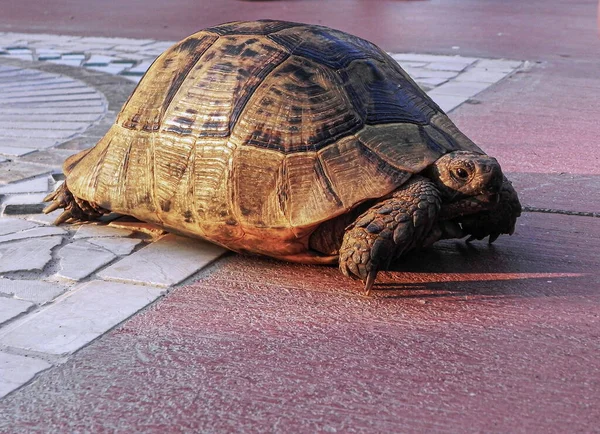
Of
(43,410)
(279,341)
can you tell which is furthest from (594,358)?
(43,410)

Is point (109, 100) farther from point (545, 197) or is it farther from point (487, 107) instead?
point (545, 197)

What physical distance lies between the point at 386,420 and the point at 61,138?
4.30 metres

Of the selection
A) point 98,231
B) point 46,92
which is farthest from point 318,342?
point 46,92

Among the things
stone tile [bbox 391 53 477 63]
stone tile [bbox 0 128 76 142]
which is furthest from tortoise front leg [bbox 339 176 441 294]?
stone tile [bbox 391 53 477 63]

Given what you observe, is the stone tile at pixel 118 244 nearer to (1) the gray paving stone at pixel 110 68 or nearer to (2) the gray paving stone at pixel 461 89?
(2) the gray paving stone at pixel 461 89

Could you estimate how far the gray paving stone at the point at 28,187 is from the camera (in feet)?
16.8

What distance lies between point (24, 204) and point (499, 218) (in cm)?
256

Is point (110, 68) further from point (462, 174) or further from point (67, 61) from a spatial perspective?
point (462, 174)

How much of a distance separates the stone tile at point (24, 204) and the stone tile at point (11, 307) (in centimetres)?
122

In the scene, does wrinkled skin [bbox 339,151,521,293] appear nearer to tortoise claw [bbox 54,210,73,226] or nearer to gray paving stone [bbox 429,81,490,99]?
tortoise claw [bbox 54,210,73,226]

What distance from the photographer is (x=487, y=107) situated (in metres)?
7.47

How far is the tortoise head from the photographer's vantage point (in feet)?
12.1

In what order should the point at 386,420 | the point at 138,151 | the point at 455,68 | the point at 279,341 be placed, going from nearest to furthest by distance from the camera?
the point at 386,420
the point at 279,341
the point at 138,151
the point at 455,68

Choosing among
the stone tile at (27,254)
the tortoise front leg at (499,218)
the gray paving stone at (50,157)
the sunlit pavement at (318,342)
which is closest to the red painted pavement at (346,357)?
the sunlit pavement at (318,342)
